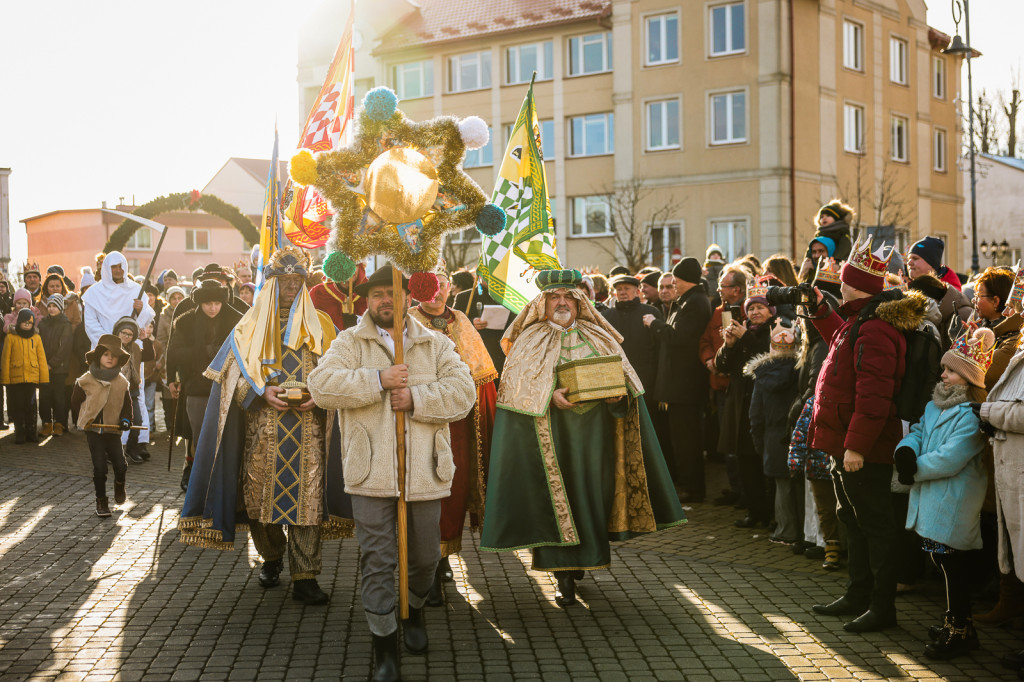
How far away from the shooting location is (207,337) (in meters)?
8.92

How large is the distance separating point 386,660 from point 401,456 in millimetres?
1019

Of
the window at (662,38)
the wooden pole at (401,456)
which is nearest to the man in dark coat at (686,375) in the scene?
the wooden pole at (401,456)

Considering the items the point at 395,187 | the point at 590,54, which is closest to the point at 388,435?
the point at 395,187

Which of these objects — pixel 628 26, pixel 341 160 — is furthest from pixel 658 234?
pixel 341 160

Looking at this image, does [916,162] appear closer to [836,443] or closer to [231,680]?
[836,443]

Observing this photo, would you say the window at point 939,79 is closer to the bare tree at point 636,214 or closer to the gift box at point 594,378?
the bare tree at point 636,214

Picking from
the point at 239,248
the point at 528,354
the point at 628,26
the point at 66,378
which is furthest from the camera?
the point at 239,248

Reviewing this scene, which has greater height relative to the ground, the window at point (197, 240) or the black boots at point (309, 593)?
the window at point (197, 240)

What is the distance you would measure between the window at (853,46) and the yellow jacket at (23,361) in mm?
26591

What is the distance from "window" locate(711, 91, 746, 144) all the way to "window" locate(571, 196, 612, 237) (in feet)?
14.5

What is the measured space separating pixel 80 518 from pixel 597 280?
223 inches

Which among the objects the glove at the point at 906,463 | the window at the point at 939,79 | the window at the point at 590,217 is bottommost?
the glove at the point at 906,463

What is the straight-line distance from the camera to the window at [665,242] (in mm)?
33438

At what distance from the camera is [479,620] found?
6457 mm
